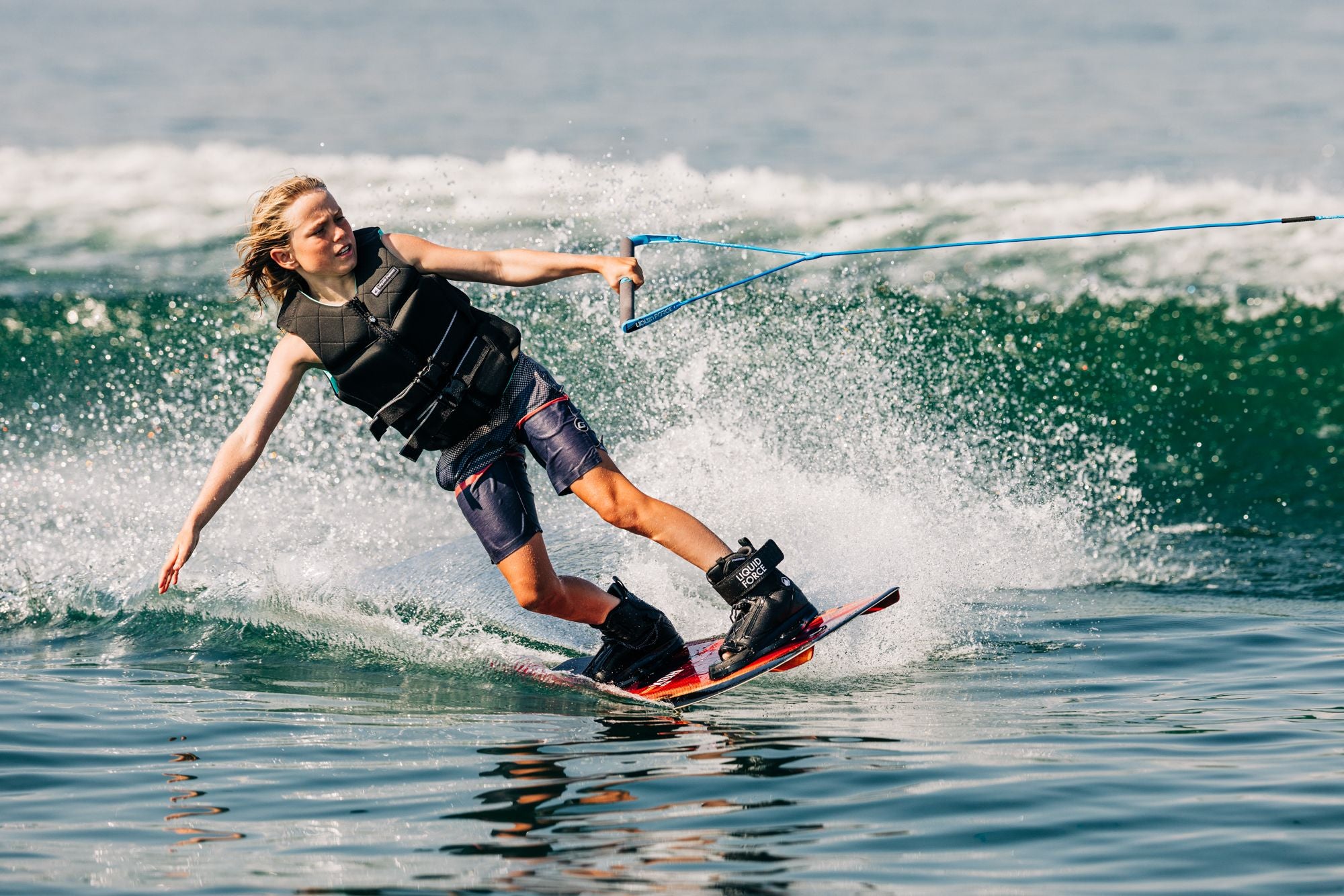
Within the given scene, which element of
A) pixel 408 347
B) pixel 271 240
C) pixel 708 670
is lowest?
pixel 708 670

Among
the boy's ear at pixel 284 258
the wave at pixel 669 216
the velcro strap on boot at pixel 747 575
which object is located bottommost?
the velcro strap on boot at pixel 747 575

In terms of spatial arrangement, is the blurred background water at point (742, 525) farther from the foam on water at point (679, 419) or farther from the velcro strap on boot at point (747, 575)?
the velcro strap on boot at point (747, 575)

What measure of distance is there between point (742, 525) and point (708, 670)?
2.19 m

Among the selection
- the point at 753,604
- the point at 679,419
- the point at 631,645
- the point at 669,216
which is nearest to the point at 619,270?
the point at 753,604

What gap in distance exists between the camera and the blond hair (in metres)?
4.74

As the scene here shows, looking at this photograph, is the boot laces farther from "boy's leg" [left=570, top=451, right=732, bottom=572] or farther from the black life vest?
the black life vest

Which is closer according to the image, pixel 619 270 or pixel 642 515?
pixel 619 270

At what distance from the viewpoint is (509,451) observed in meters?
5.09

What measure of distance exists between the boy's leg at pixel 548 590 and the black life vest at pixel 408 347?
1.49ft

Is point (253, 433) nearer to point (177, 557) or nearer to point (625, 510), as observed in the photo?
point (177, 557)

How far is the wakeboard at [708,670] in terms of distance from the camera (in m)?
4.94

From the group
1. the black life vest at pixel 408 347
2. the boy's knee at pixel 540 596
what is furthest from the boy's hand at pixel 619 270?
the boy's knee at pixel 540 596

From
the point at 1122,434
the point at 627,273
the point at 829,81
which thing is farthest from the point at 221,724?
the point at 829,81

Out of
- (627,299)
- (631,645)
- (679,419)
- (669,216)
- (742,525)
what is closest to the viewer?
(627,299)
